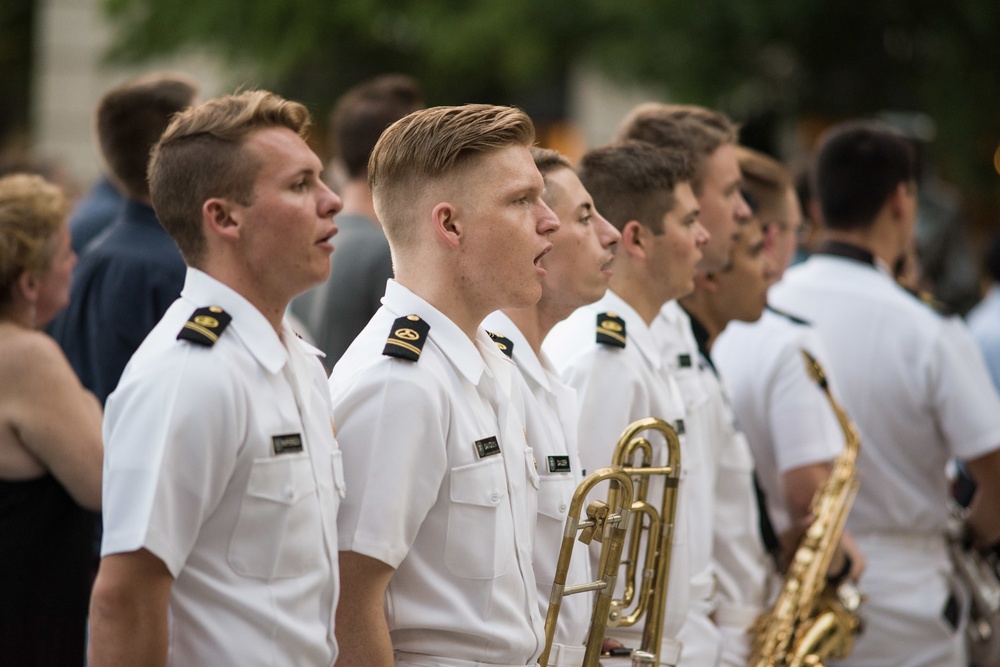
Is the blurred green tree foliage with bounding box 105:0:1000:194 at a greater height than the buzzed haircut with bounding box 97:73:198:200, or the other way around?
the blurred green tree foliage with bounding box 105:0:1000:194

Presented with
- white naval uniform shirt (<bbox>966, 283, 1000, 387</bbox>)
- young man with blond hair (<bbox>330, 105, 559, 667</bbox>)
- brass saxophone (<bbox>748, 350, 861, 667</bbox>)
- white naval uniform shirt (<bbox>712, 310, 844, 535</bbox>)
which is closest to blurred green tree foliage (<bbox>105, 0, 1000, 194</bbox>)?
white naval uniform shirt (<bbox>966, 283, 1000, 387</bbox>)

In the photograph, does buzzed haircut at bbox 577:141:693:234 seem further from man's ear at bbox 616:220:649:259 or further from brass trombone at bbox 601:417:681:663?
brass trombone at bbox 601:417:681:663

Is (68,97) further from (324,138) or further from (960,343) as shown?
(960,343)

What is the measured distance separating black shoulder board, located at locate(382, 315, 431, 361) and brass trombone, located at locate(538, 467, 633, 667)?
585 millimetres

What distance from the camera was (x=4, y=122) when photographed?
23.4m

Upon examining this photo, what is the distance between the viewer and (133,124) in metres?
4.54

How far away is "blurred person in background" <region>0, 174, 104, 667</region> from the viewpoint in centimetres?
350

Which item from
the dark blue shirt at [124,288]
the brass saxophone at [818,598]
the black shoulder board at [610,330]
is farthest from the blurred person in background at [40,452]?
the brass saxophone at [818,598]

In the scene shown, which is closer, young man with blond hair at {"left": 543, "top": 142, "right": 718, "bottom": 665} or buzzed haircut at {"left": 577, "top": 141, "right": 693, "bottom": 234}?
young man with blond hair at {"left": 543, "top": 142, "right": 718, "bottom": 665}

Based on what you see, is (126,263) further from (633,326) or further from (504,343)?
(633,326)

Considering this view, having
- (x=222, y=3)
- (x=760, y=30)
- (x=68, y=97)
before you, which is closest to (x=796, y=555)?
(x=760, y=30)

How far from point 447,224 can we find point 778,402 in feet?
7.67

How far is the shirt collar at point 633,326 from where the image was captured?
12.7 ft

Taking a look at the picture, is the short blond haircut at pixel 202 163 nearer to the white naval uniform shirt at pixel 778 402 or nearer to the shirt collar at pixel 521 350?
the shirt collar at pixel 521 350
